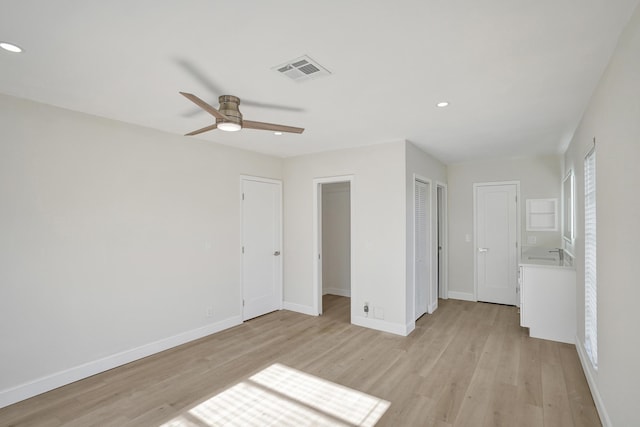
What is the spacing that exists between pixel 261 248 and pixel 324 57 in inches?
135

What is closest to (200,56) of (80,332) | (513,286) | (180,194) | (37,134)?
(37,134)

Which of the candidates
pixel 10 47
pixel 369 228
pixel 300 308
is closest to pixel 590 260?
pixel 369 228

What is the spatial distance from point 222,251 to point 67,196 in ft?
6.13

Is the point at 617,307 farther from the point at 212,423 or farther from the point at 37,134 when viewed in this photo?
the point at 37,134

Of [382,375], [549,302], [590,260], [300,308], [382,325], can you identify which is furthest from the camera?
[300,308]

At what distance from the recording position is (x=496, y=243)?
5551 millimetres

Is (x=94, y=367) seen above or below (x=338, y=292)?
above

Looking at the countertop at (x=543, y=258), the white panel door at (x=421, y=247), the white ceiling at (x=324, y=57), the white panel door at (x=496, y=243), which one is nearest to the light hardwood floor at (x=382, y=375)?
the white panel door at (x=421, y=247)

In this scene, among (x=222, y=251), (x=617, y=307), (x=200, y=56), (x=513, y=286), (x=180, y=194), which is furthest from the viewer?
(x=513, y=286)

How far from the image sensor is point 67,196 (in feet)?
9.71

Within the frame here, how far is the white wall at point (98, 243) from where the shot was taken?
8.79 feet

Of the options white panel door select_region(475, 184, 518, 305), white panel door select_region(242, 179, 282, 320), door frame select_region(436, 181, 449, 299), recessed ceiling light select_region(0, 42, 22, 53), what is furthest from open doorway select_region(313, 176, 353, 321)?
recessed ceiling light select_region(0, 42, 22, 53)

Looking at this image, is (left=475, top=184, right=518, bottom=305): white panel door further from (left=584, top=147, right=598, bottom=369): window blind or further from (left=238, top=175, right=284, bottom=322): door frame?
(left=238, top=175, right=284, bottom=322): door frame

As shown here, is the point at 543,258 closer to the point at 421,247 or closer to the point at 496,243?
the point at 496,243
